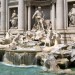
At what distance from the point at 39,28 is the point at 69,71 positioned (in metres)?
9.55

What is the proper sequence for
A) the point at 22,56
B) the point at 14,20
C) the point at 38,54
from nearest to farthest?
the point at 38,54, the point at 22,56, the point at 14,20

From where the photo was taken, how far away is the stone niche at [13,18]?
22719 mm

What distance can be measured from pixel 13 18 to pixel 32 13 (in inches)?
83.8

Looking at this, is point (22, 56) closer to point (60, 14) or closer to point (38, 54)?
point (38, 54)

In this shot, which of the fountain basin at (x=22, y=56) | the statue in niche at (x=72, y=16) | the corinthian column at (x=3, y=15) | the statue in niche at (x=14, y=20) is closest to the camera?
the fountain basin at (x=22, y=56)

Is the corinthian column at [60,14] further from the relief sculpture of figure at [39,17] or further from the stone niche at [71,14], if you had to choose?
the relief sculpture of figure at [39,17]

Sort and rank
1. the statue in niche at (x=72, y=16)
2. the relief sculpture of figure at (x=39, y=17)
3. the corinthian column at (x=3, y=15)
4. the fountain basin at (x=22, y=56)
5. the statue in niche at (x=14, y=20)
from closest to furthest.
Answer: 1. the fountain basin at (x=22, y=56)
2. the statue in niche at (x=72, y=16)
3. the relief sculpture of figure at (x=39, y=17)
4. the statue in niche at (x=14, y=20)
5. the corinthian column at (x=3, y=15)

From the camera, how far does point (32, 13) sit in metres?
22.3

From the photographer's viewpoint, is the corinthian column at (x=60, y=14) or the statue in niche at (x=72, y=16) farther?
the corinthian column at (x=60, y=14)

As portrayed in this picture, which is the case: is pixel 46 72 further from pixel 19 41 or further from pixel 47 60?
pixel 19 41

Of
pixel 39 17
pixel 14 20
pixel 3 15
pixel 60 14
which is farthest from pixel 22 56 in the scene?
pixel 3 15

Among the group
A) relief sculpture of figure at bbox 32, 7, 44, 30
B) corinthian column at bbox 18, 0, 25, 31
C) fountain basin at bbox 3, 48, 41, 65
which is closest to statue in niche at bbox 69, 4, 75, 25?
relief sculpture of figure at bbox 32, 7, 44, 30

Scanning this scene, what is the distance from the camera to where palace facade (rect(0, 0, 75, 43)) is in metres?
19.4

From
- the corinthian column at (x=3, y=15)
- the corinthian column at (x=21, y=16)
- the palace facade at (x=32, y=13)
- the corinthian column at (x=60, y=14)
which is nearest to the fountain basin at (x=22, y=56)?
the palace facade at (x=32, y=13)
